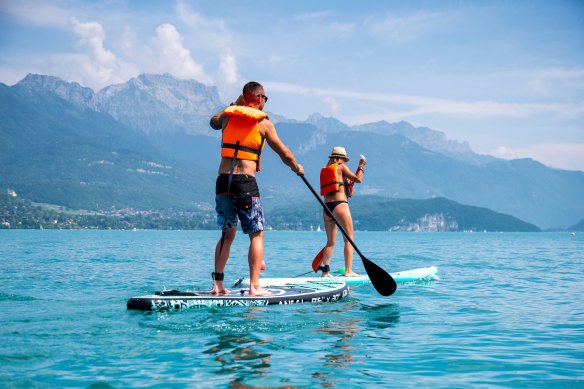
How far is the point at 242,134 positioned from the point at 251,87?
834 millimetres

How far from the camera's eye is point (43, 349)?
6805 mm

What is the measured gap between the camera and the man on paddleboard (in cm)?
955

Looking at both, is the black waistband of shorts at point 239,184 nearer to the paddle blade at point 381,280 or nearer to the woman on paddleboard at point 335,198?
the paddle blade at point 381,280

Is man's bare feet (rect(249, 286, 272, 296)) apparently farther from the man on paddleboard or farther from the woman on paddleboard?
the woman on paddleboard

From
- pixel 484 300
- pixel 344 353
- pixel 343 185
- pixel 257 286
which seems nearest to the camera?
pixel 344 353

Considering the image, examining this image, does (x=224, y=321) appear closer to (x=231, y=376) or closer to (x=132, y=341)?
(x=132, y=341)

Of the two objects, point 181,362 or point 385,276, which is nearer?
point 181,362

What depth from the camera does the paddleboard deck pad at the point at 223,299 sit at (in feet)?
31.0

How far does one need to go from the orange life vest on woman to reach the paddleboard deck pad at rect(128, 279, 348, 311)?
2308 millimetres

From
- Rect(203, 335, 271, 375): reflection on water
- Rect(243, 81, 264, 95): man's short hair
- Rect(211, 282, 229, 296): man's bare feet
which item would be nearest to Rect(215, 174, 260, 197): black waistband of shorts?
Rect(243, 81, 264, 95): man's short hair

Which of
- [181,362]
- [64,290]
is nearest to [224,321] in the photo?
[181,362]

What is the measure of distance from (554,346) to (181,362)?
191 inches

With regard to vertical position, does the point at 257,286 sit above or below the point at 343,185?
below

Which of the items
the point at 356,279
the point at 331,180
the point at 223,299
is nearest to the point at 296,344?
the point at 223,299
